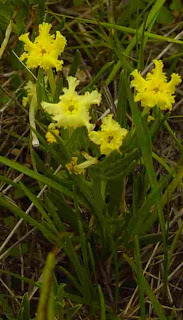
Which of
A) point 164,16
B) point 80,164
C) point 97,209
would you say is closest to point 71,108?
point 80,164

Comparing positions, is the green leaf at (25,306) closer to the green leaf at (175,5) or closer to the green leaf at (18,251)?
the green leaf at (18,251)

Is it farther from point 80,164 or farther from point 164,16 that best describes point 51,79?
point 164,16

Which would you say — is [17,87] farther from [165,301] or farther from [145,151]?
[165,301]

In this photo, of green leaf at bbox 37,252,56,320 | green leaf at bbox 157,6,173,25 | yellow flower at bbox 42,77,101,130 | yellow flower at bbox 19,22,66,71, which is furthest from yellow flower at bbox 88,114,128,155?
green leaf at bbox 157,6,173,25

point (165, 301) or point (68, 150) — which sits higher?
point (68, 150)

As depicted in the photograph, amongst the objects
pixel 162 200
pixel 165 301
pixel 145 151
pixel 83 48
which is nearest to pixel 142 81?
pixel 145 151

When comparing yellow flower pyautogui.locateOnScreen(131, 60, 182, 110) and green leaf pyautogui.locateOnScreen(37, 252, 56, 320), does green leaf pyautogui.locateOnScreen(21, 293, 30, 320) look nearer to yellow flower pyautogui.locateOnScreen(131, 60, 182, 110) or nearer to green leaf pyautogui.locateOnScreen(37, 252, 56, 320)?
green leaf pyautogui.locateOnScreen(37, 252, 56, 320)
